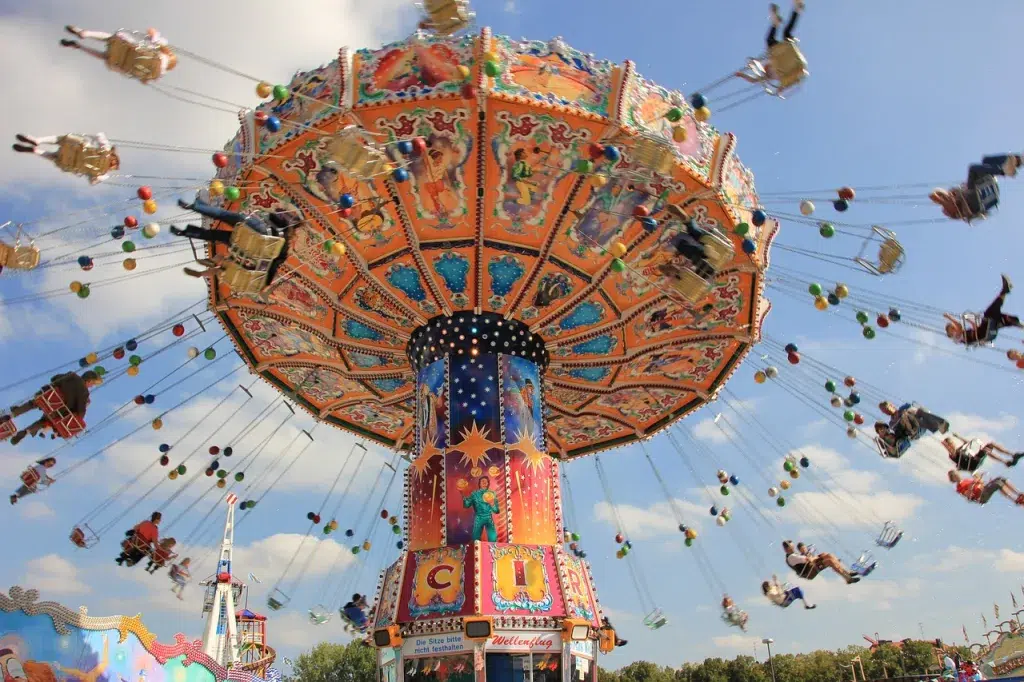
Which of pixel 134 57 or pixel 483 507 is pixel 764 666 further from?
pixel 134 57

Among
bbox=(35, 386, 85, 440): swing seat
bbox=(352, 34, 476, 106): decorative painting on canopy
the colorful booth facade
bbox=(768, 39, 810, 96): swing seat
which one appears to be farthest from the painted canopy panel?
the colorful booth facade

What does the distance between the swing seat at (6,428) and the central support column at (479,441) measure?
238 inches

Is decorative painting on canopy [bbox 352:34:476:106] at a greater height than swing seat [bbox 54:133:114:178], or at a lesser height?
greater

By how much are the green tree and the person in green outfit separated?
4065 cm

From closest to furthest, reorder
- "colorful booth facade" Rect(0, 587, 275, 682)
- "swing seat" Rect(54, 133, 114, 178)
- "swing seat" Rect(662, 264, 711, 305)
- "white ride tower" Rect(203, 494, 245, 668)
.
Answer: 1. "swing seat" Rect(54, 133, 114, 178)
2. "swing seat" Rect(662, 264, 711, 305)
3. "colorful booth facade" Rect(0, 587, 275, 682)
4. "white ride tower" Rect(203, 494, 245, 668)

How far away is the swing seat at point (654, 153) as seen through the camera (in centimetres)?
1091

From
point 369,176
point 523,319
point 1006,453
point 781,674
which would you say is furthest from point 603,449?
A: point 781,674

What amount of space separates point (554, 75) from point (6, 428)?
9.44 meters

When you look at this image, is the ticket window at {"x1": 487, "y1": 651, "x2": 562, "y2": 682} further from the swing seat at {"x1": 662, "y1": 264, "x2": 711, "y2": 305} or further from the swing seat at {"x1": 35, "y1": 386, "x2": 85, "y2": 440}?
the swing seat at {"x1": 35, "y1": 386, "x2": 85, "y2": 440}

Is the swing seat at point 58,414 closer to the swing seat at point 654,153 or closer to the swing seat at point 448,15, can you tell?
the swing seat at point 448,15

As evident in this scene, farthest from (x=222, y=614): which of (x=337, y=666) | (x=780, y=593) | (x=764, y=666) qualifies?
(x=780, y=593)

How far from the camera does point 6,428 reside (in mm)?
11852

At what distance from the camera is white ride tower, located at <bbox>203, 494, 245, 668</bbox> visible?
139 feet

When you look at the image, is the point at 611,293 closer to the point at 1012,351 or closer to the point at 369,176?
the point at 369,176
